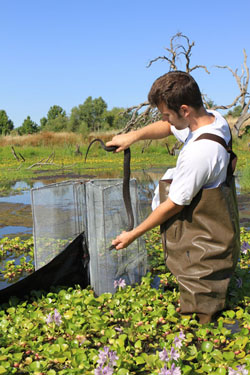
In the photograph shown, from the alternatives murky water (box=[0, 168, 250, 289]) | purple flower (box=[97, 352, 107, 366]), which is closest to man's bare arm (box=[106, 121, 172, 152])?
murky water (box=[0, 168, 250, 289])

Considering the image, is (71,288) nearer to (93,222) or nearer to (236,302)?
(93,222)

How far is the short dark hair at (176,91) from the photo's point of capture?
2.50 meters

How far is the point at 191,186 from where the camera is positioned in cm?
249

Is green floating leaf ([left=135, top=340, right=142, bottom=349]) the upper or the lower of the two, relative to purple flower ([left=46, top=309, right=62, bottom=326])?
lower

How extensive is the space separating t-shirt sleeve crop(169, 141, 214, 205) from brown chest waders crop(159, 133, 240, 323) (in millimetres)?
101

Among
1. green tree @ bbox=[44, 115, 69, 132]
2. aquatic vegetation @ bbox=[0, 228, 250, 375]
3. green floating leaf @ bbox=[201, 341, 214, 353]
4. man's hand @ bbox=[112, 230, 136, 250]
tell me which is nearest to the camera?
aquatic vegetation @ bbox=[0, 228, 250, 375]

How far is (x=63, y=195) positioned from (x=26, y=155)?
2078cm

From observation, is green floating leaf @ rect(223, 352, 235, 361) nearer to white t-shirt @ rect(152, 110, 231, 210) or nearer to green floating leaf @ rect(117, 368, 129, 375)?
green floating leaf @ rect(117, 368, 129, 375)

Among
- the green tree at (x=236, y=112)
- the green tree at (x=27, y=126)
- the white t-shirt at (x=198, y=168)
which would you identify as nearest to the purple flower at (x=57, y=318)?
the white t-shirt at (x=198, y=168)

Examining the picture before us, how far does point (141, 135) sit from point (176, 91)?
617mm

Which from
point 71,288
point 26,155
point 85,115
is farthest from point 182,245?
point 85,115

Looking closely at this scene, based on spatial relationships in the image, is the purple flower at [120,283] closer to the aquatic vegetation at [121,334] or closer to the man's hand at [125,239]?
the aquatic vegetation at [121,334]

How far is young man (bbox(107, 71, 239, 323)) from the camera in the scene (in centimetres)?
A: 250

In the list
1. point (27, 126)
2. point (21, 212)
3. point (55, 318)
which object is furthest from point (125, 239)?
point (27, 126)
